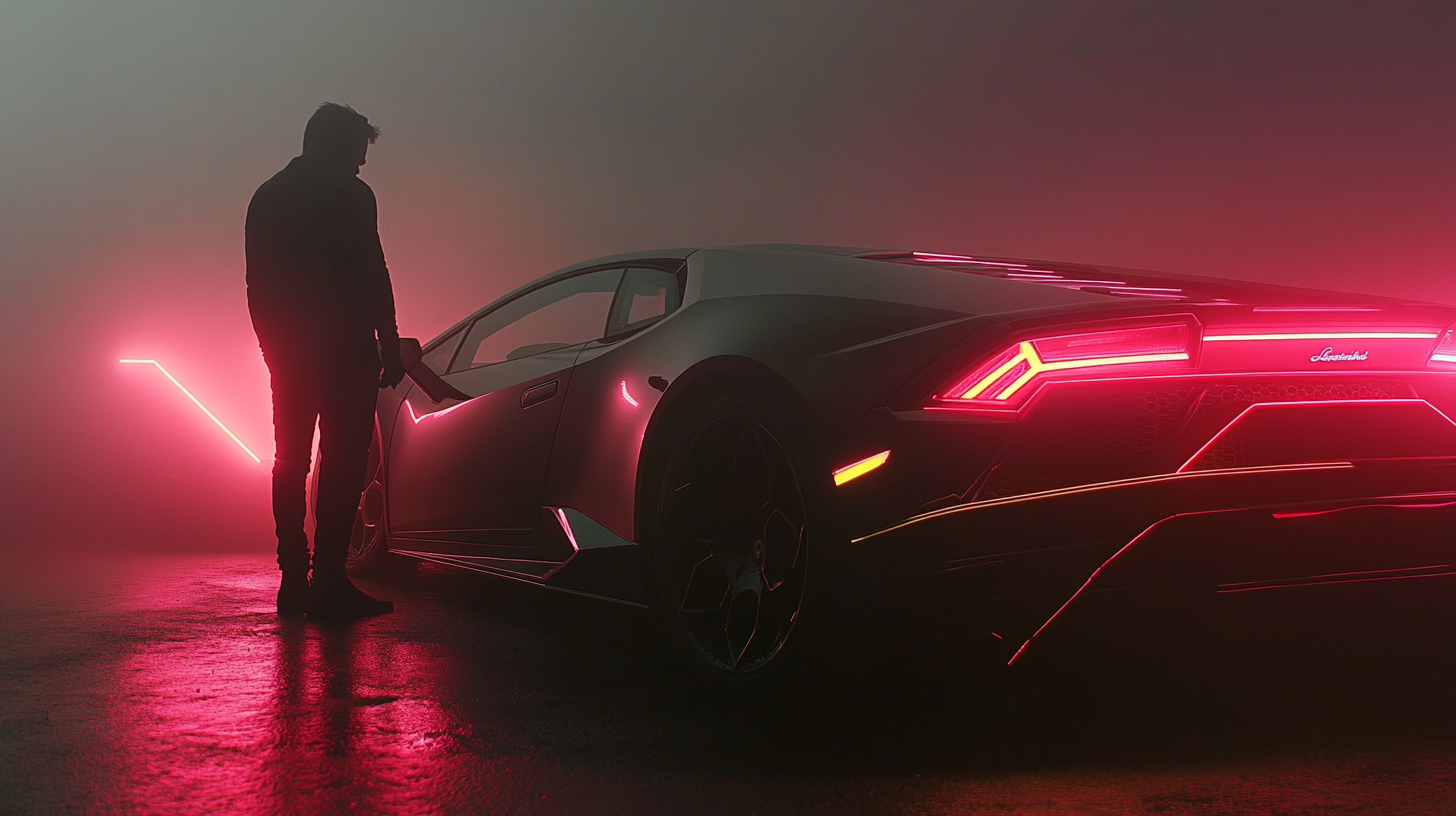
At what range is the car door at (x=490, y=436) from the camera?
3.45 meters

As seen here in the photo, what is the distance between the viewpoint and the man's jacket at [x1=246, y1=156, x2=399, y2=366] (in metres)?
3.94

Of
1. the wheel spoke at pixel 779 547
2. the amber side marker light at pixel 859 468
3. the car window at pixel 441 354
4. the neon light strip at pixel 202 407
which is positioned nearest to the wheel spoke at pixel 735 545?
the wheel spoke at pixel 779 547

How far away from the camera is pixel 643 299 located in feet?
11.2

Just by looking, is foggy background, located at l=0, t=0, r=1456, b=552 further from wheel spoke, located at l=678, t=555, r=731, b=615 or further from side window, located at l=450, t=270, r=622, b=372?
wheel spoke, located at l=678, t=555, r=731, b=615

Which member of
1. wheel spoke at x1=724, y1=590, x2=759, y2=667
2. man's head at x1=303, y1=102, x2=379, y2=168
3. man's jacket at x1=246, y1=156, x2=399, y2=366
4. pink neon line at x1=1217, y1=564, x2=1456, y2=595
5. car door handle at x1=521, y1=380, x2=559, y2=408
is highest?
man's head at x1=303, y1=102, x2=379, y2=168

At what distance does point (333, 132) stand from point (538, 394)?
1343 mm

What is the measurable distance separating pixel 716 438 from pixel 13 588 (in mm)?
3446

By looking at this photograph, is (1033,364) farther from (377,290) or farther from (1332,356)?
(377,290)

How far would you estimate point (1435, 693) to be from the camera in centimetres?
264

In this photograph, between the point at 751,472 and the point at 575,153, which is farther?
the point at 575,153

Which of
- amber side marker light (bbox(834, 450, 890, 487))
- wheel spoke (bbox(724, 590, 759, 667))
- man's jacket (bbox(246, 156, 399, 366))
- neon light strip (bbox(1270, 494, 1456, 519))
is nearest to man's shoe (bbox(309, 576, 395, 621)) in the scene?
man's jacket (bbox(246, 156, 399, 366))

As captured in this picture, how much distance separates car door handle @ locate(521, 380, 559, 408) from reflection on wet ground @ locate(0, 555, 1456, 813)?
0.71 m

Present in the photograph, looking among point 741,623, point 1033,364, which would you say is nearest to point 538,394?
point 741,623

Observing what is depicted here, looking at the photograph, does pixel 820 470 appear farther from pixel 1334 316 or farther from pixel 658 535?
pixel 1334 316
